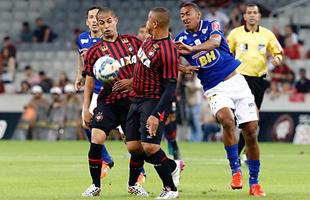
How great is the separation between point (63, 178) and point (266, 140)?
13.9 m

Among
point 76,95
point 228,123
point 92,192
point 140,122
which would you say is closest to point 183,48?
point 140,122

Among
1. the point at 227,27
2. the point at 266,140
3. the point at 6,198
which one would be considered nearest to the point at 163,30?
the point at 6,198

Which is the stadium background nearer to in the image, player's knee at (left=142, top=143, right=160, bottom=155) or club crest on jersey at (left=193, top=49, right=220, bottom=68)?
player's knee at (left=142, top=143, right=160, bottom=155)

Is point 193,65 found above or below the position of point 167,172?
above

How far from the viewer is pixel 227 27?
1257 inches

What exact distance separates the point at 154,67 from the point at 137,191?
1.60 metres

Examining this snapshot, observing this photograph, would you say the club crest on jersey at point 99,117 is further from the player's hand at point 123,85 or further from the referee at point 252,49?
the referee at point 252,49

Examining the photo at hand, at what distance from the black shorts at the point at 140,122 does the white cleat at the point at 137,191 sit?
0.64 metres

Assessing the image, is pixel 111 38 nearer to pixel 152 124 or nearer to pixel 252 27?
pixel 152 124

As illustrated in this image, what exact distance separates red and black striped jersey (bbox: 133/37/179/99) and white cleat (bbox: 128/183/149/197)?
1164mm

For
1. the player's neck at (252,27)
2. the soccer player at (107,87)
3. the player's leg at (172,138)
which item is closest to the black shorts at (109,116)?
the soccer player at (107,87)

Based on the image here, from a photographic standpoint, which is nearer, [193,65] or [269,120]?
[193,65]

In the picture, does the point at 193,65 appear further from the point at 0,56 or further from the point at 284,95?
the point at 0,56

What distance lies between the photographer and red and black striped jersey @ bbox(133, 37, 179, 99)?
11.3 m
